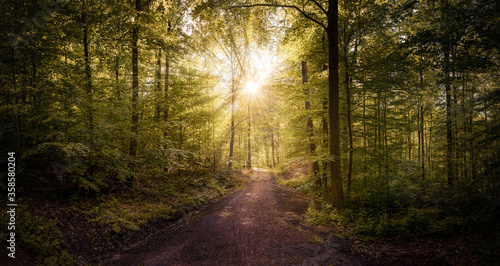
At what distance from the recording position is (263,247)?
5.22 metres

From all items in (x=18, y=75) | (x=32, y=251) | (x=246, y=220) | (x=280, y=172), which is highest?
(x=18, y=75)

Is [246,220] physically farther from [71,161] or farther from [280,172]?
[280,172]

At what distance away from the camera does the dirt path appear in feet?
14.9

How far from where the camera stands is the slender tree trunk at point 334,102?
7617 mm

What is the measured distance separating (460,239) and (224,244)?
5.74 m

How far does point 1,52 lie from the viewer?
5.32 metres

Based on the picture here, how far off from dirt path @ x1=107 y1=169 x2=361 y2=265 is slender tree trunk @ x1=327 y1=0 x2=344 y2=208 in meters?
2.04

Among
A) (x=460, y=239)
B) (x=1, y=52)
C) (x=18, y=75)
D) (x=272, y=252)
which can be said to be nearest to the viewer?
(x=460, y=239)

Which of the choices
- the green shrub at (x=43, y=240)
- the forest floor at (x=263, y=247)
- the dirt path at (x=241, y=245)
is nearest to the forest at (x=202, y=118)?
the green shrub at (x=43, y=240)

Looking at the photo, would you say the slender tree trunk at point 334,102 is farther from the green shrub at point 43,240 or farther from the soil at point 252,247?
the green shrub at point 43,240

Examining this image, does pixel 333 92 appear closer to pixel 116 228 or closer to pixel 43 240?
pixel 116 228

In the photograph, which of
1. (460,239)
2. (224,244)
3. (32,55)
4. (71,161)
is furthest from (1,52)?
(460,239)

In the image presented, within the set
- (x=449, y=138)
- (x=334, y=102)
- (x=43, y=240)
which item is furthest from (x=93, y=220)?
(x=449, y=138)

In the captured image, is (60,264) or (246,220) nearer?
(60,264)
